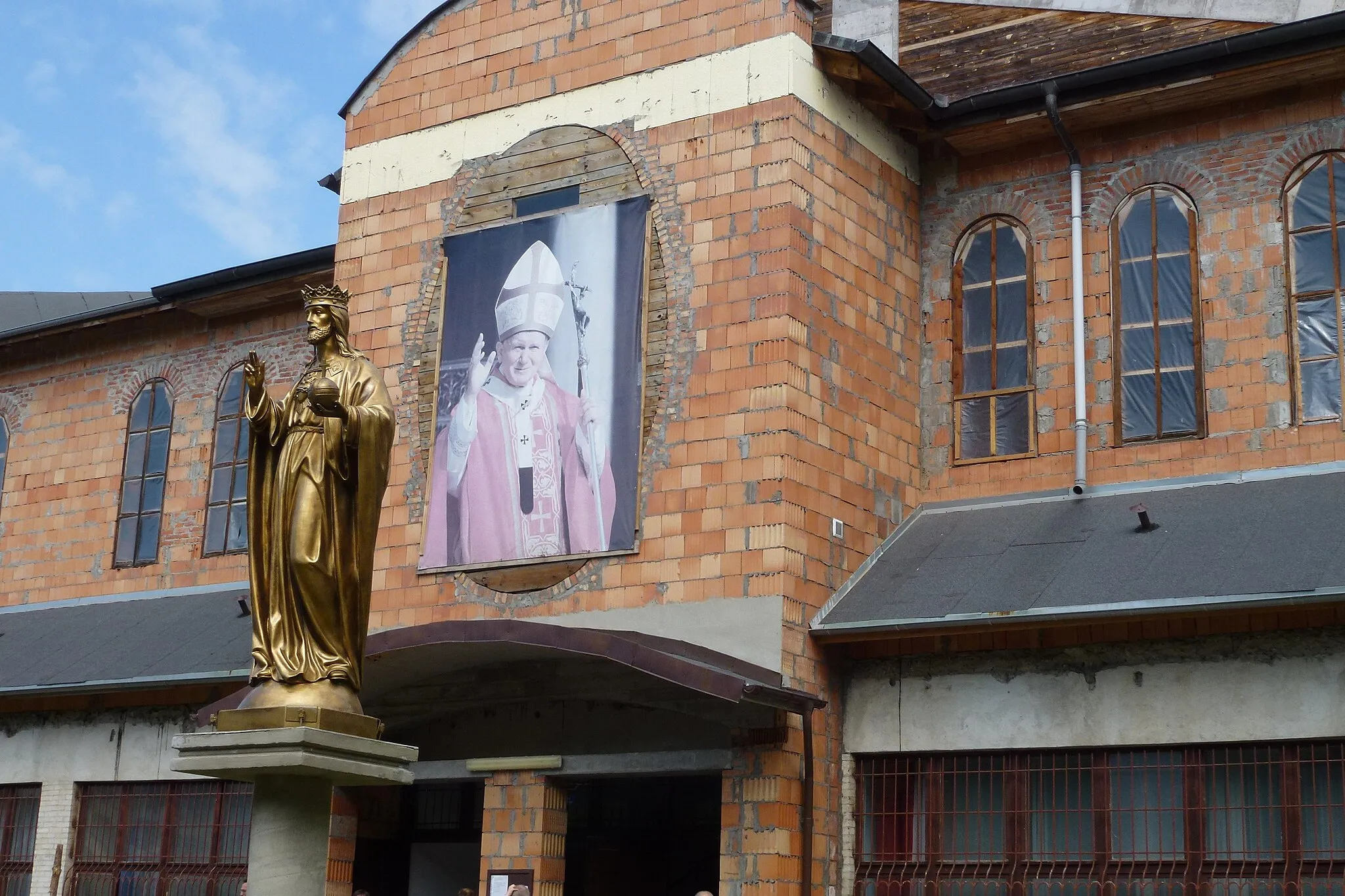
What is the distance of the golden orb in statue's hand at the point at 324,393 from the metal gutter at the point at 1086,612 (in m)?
5.47

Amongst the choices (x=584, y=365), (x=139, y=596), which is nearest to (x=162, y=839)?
(x=139, y=596)

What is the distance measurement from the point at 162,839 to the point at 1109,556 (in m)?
10.0

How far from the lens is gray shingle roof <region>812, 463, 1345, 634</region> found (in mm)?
12648

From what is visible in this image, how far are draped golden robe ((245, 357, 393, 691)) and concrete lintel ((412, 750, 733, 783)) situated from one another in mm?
4941

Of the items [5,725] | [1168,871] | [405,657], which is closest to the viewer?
[1168,871]

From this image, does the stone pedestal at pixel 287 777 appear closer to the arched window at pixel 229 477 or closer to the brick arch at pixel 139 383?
the arched window at pixel 229 477

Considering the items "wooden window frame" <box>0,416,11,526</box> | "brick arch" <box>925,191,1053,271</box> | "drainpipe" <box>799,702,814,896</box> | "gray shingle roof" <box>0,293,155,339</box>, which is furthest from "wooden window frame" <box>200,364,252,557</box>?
"drainpipe" <box>799,702,814,896</box>

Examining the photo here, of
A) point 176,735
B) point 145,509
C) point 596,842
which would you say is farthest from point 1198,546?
point 145,509

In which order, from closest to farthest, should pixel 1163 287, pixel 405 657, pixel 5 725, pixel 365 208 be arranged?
pixel 405 657, pixel 1163 287, pixel 365 208, pixel 5 725

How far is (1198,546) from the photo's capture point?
13367mm

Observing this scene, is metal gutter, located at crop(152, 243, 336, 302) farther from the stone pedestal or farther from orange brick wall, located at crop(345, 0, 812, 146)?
the stone pedestal

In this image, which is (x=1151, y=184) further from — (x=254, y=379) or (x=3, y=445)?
(x=3, y=445)

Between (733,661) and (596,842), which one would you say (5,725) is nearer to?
(596,842)

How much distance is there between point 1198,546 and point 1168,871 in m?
2.38
